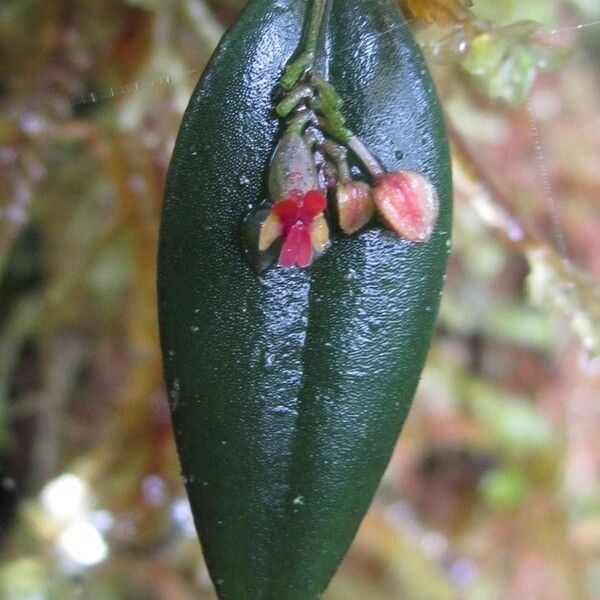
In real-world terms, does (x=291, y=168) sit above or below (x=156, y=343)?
above

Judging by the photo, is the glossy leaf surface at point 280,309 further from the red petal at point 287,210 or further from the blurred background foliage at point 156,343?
the blurred background foliage at point 156,343

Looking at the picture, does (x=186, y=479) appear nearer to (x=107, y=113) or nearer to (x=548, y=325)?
(x=107, y=113)

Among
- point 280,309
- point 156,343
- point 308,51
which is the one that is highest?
point 308,51

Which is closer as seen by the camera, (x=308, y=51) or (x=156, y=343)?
(x=308, y=51)

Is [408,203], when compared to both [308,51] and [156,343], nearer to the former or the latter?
[308,51]

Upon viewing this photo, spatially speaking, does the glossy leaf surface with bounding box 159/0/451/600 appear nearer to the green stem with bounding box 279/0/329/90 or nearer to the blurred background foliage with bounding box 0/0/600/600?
the green stem with bounding box 279/0/329/90

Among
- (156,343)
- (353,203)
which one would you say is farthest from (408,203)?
(156,343)

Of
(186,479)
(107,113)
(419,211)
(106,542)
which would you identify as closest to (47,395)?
(106,542)
